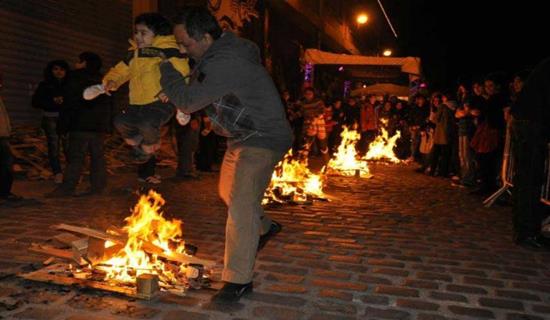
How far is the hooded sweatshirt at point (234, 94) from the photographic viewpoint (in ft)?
11.9

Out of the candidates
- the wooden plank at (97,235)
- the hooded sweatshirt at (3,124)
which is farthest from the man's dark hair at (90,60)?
the wooden plank at (97,235)

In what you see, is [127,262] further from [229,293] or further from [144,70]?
[144,70]

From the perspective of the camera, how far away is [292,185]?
9.23m

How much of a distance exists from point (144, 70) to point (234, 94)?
202 cm

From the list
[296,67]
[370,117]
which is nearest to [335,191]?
[370,117]

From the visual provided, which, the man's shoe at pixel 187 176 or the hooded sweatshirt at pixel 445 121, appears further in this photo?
the hooded sweatshirt at pixel 445 121

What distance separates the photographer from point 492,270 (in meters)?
5.03

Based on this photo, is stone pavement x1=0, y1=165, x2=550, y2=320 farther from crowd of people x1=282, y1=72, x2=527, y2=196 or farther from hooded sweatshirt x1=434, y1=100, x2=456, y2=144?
hooded sweatshirt x1=434, y1=100, x2=456, y2=144

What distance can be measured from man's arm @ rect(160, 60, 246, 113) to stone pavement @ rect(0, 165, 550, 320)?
142 centimetres

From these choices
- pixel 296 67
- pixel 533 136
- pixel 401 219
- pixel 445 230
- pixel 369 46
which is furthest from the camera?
pixel 369 46

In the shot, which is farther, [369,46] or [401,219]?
[369,46]

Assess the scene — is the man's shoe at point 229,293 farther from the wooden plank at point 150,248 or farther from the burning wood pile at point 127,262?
the wooden plank at point 150,248

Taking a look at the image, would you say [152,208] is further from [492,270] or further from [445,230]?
[445,230]

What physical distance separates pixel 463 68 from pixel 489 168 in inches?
1594
